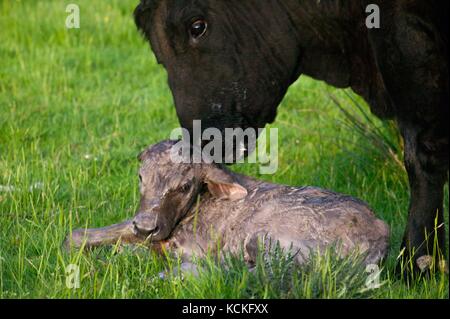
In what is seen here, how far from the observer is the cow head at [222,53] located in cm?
534


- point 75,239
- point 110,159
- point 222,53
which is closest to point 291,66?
point 222,53

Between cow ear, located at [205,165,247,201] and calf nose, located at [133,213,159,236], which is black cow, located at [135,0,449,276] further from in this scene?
calf nose, located at [133,213,159,236]

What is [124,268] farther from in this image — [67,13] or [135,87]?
[67,13]

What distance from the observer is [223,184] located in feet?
17.1

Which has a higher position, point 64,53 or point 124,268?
point 64,53

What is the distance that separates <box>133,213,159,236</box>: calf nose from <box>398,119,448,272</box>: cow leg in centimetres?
123

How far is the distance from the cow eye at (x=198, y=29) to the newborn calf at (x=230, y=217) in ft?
1.98

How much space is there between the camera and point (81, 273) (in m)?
4.79

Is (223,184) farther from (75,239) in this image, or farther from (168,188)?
(75,239)

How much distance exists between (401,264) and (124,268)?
1.34 meters

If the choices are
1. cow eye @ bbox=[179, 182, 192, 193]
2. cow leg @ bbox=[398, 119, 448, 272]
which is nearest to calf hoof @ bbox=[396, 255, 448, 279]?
cow leg @ bbox=[398, 119, 448, 272]

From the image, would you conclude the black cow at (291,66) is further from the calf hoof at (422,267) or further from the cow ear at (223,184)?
the cow ear at (223,184)
